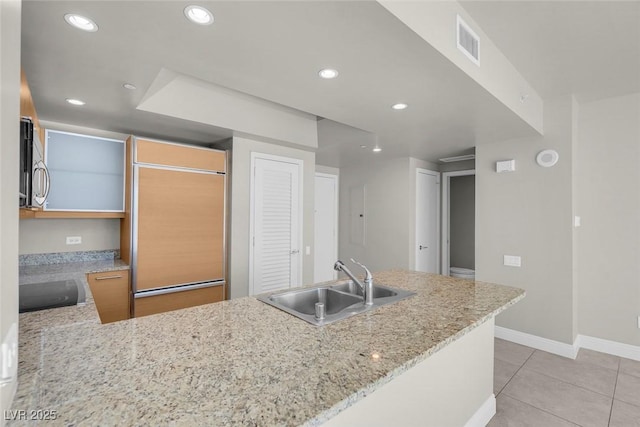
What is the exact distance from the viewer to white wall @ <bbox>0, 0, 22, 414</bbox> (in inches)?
26.8

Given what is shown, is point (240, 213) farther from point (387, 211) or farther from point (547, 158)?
point (547, 158)

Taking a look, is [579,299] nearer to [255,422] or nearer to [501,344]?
[501,344]

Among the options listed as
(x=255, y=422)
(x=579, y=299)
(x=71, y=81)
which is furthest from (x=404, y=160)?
(x=255, y=422)

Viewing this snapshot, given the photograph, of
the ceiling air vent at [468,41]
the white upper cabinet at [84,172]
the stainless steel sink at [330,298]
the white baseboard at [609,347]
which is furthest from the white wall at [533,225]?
the white upper cabinet at [84,172]

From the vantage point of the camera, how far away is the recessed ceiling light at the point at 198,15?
1.31 m

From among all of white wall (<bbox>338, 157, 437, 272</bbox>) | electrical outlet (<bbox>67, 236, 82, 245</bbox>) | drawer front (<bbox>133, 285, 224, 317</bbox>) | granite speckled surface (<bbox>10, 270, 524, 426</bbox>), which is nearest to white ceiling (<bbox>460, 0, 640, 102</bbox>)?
granite speckled surface (<bbox>10, 270, 524, 426</bbox>)

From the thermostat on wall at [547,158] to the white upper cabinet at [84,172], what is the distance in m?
4.27

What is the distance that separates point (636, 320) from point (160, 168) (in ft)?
15.7

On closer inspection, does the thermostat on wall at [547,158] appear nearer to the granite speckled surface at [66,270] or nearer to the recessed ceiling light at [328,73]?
the recessed ceiling light at [328,73]

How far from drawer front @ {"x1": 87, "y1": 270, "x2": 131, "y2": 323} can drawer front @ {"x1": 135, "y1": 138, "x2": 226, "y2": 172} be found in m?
1.06

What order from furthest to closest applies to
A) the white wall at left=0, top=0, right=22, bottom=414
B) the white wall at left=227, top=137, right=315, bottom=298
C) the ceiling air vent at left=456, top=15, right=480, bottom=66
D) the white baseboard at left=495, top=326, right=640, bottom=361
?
the white wall at left=227, top=137, right=315, bottom=298 → the white baseboard at left=495, top=326, right=640, bottom=361 → the ceiling air vent at left=456, top=15, right=480, bottom=66 → the white wall at left=0, top=0, right=22, bottom=414

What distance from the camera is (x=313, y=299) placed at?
2.05 metres

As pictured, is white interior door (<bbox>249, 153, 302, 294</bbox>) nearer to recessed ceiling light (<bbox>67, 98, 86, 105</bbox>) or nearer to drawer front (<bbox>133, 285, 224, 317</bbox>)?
drawer front (<bbox>133, 285, 224, 317</bbox>)

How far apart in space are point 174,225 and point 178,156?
2.21 ft
